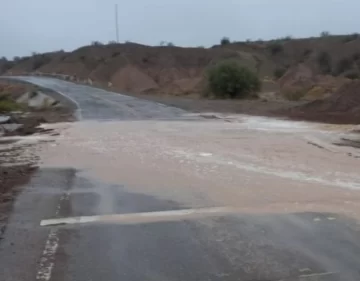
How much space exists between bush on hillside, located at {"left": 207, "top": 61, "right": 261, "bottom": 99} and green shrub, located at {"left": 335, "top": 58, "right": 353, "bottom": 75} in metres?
47.4

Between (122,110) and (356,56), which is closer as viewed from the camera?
(122,110)

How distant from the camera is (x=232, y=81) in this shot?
51406 mm

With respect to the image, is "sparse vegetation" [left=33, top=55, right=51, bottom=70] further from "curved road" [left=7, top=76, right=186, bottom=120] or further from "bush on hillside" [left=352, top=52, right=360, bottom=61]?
"curved road" [left=7, top=76, right=186, bottom=120]

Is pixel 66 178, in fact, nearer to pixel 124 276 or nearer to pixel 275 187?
pixel 275 187

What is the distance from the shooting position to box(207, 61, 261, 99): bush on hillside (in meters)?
51.2

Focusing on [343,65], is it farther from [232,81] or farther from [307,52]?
[232,81]

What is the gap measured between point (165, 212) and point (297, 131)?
13396mm

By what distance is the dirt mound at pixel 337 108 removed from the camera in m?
28.4

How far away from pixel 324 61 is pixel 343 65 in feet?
15.1

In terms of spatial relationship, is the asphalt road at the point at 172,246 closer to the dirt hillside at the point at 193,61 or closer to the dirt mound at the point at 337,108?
the dirt mound at the point at 337,108

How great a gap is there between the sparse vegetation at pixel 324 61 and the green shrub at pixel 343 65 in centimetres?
167

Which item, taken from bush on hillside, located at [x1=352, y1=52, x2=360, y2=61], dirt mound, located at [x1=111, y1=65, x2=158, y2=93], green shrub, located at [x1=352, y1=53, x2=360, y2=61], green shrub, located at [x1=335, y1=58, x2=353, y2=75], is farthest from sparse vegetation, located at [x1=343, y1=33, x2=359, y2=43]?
dirt mound, located at [x1=111, y1=65, x2=158, y2=93]

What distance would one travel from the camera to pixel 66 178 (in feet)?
41.2

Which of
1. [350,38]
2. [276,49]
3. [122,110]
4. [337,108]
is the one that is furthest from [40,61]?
[337,108]
